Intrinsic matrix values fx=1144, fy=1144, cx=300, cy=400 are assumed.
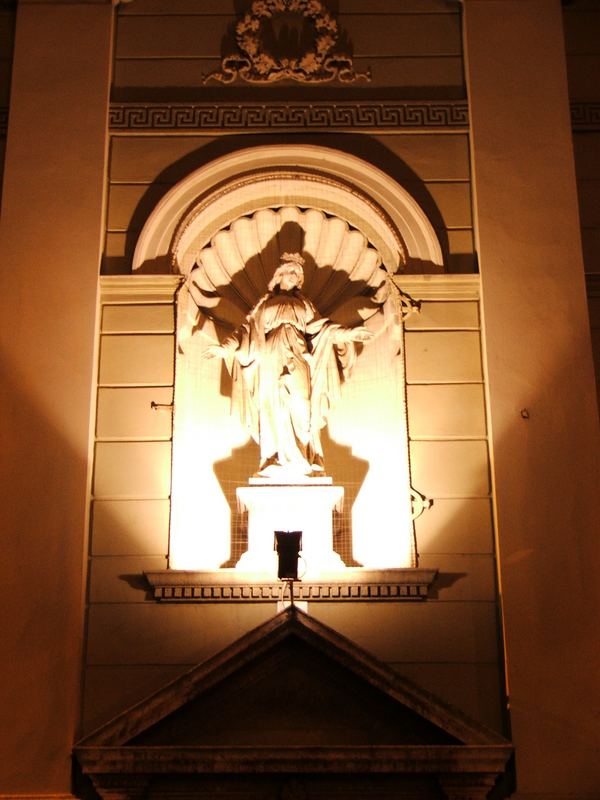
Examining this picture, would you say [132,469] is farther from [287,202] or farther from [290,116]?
[290,116]

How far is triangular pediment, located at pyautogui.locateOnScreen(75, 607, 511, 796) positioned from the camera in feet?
19.4

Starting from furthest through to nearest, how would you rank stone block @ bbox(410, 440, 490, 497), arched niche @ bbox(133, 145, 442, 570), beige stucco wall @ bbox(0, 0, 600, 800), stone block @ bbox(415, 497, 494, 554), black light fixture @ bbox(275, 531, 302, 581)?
1. arched niche @ bbox(133, 145, 442, 570)
2. stone block @ bbox(410, 440, 490, 497)
3. stone block @ bbox(415, 497, 494, 554)
4. beige stucco wall @ bbox(0, 0, 600, 800)
5. black light fixture @ bbox(275, 531, 302, 581)

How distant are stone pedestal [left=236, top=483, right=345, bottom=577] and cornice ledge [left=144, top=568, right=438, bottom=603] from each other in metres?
0.23

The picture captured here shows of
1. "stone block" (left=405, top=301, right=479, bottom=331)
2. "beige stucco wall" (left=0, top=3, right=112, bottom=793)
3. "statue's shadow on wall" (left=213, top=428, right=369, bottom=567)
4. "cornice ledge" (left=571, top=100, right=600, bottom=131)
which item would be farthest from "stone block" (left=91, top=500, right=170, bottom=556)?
"cornice ledge" (left=571, top=100, right=600, bottom=131)

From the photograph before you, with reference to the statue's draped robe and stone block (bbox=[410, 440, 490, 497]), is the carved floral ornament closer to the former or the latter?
the statue's draped robe

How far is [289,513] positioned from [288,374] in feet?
2.94

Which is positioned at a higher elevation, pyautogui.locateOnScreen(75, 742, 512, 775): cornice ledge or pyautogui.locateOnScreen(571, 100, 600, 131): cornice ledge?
pyautogui.locateOnScreen(571, 100, 600, 131): cornice ledge

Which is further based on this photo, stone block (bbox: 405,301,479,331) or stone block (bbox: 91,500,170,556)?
stone block (bbox: 405,301,479,331)

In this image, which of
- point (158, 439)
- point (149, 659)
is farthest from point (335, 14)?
point (149, 659)

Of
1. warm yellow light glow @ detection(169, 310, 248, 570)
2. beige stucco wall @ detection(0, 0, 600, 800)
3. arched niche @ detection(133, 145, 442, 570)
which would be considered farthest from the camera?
arched niche @ detection(133, 145, 442, 570)

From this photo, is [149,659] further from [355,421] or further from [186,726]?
[355,421]

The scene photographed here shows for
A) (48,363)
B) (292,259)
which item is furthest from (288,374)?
(48,363)

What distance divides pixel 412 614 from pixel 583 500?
48.2 inches

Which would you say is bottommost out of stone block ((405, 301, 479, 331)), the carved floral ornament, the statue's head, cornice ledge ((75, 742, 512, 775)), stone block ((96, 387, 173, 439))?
cornice ledge ((75, 742, 512, 775))
